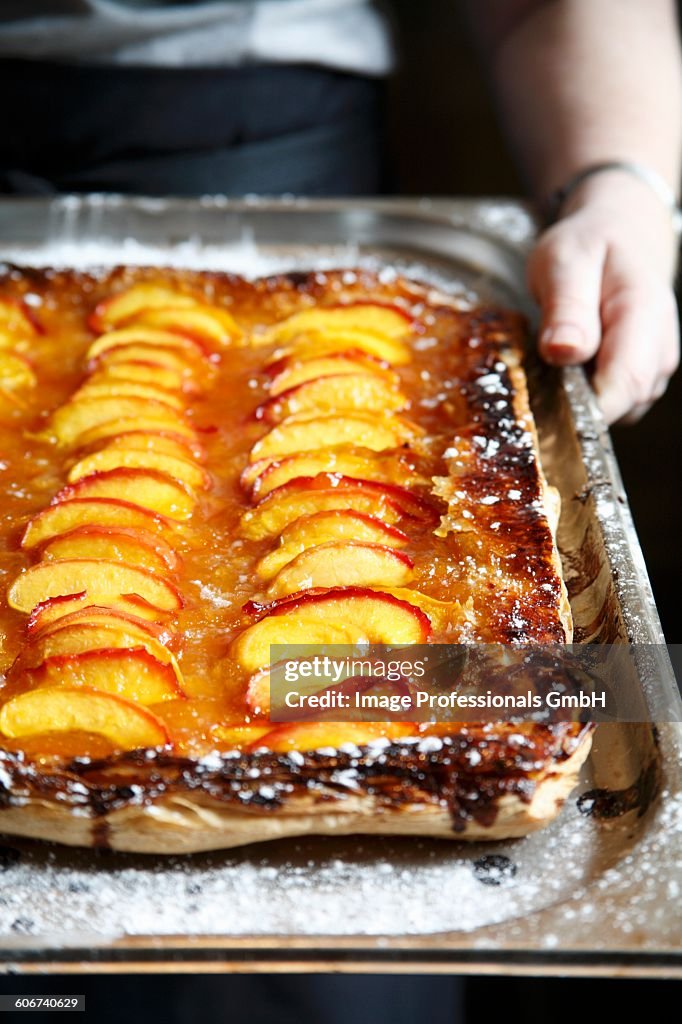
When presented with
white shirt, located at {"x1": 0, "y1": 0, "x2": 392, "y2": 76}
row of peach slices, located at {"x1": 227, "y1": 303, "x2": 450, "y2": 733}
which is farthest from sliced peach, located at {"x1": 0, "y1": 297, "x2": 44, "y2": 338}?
white shirt, located at {"x1": 0, "y1": 0, "x2": 392, "y2": 76}

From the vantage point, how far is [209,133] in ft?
9.01

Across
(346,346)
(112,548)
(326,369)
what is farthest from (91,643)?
(346,346)

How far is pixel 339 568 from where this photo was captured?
1618 mm

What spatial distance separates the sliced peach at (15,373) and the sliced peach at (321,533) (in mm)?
734

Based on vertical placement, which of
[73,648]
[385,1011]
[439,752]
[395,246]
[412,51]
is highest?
[412,51]

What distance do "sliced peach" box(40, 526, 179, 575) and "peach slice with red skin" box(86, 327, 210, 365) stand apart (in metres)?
0.59

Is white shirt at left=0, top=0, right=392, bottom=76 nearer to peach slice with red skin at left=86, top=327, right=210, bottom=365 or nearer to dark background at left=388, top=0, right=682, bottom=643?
peach slice with red skin at left=86, top=327, right=210, bottom=365

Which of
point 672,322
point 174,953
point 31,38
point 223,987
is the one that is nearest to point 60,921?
point 174,953

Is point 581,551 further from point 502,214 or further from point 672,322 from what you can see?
point 502,214

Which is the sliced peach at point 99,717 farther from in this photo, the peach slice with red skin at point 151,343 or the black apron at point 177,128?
the black apron at point 177,128

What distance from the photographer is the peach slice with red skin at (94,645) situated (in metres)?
1.47

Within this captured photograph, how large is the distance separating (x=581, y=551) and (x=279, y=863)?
0.73 m

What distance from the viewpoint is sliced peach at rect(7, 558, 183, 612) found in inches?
62.9

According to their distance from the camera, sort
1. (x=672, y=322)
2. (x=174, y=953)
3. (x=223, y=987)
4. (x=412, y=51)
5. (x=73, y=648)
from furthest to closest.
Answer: (x=412, y=51)
(x=672, y=322)
(x=223, y=987)
(x=73, y=648)
(x=174, y=953)
